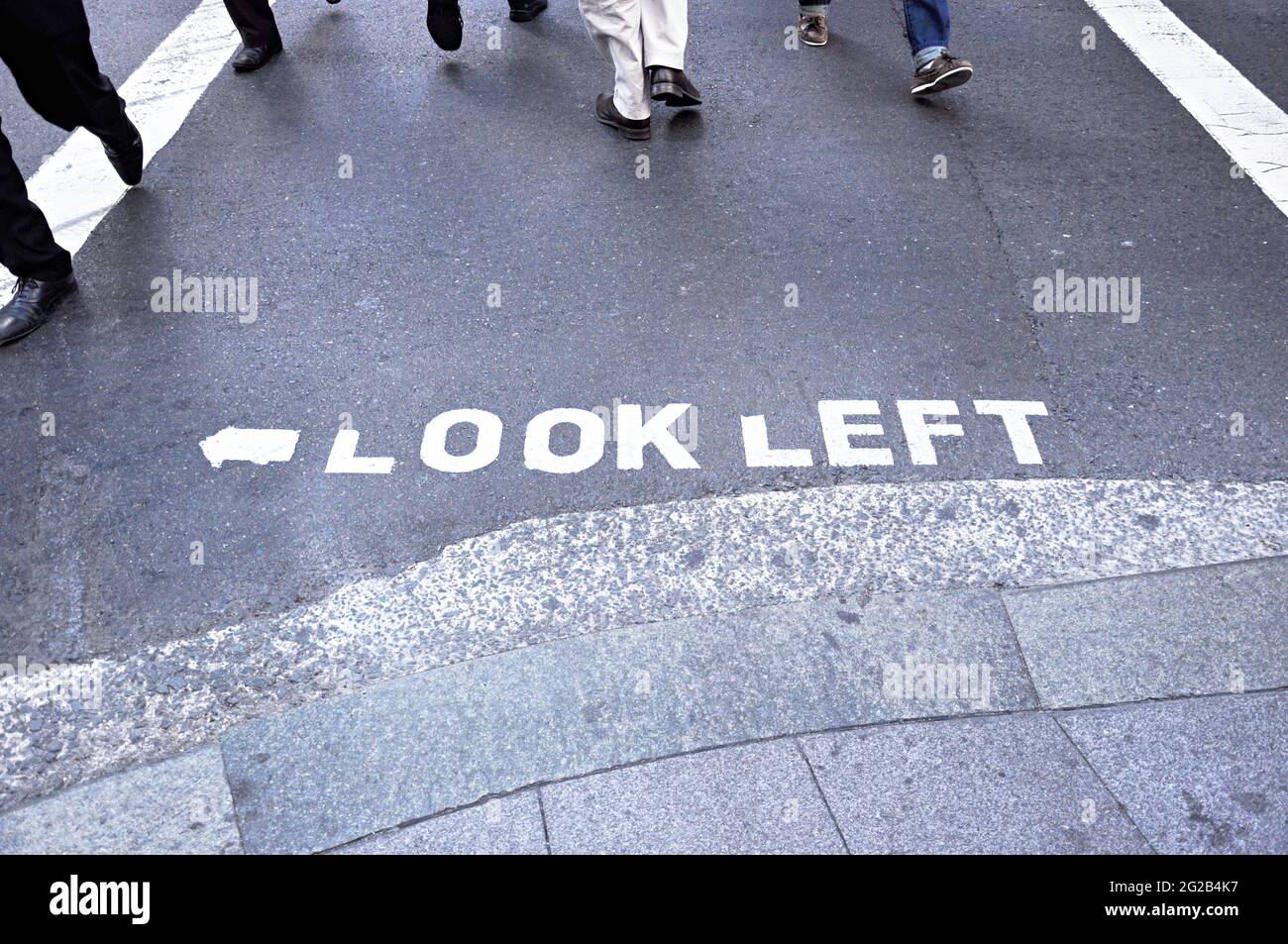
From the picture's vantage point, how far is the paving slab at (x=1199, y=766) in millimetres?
2578

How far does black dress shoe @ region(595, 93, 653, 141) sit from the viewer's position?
5.80 m

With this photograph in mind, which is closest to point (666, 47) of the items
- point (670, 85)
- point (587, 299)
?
point (670, 85)

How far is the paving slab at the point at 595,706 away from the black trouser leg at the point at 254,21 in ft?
16.8

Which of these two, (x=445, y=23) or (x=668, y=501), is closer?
(x=668, y=501)

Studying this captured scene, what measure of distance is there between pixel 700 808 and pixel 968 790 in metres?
0.66

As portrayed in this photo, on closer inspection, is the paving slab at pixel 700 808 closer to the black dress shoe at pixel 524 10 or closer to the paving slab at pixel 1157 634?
the paving slab at pixel 1157 634

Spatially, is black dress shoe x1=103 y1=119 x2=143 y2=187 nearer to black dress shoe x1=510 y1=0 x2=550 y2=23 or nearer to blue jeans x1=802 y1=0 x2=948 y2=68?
black dress shoe x1=510 y1=0 x2=550 y2=23

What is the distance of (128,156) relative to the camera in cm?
526

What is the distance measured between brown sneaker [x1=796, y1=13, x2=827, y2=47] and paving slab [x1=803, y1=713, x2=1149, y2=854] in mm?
5116

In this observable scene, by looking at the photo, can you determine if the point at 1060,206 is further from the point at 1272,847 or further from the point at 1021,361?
the point at 1272,847

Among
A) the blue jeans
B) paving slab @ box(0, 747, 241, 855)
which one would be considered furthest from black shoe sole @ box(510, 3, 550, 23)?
paving slab @ box(0, 747, 241, 855)

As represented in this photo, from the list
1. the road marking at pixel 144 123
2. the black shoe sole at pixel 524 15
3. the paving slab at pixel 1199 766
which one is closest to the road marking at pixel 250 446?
the road marking at pixel 144 123

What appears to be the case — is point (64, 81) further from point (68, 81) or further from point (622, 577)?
point (622, 577)
